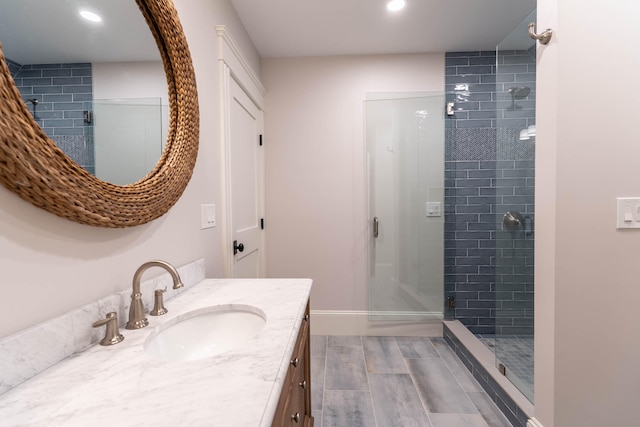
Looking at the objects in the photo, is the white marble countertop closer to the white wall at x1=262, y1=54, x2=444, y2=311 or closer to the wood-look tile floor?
the wood-look tile floor

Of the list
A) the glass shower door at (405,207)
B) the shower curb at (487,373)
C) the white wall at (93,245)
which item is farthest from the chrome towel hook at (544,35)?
the shower curb at (487,373)

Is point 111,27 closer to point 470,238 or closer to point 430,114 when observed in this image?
point 430,114

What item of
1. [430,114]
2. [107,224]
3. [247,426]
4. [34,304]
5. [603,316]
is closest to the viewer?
[247,426]

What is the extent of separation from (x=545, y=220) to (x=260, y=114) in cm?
222

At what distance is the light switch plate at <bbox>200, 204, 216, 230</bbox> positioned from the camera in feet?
4.69

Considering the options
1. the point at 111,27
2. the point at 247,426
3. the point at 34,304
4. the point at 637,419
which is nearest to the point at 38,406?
the point at 34,304

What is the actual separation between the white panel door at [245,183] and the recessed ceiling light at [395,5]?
3.87 feet

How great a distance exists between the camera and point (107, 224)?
0.78m

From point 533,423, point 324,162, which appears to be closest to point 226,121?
point 324,162

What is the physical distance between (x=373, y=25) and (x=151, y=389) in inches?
98.6

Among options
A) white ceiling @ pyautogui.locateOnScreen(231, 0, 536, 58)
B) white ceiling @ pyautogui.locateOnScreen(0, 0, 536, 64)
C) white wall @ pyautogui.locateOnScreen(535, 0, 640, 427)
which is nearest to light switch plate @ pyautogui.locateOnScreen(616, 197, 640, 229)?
white wall @ pyautogui.locateOnScreen(535, 0, 640, 427)

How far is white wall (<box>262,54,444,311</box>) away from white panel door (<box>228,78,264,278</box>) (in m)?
0.21

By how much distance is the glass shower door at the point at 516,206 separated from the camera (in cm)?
173

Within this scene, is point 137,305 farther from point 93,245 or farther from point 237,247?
point 237,247
